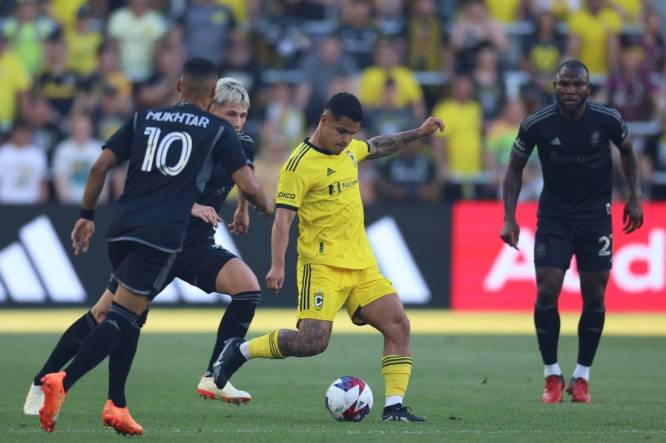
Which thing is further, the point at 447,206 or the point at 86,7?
the point at 86,7

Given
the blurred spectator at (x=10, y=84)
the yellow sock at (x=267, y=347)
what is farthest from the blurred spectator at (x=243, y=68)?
the yellow sock at (x=267, y=347)

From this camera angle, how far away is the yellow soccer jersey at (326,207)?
9094 millimetres

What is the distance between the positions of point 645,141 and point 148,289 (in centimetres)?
1400

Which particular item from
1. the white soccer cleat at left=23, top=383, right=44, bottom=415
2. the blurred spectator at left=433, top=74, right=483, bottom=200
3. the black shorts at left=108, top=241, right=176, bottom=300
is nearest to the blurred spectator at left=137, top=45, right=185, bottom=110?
the blurred spectator at left=433, top=74, right=483, bottom=200

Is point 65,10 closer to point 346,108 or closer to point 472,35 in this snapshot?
point 472,35

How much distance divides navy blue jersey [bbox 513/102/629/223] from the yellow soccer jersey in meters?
1.91

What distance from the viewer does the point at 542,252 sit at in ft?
34.9

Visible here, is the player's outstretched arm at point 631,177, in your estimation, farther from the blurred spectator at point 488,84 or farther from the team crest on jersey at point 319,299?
the blurred spectator at point 488,84

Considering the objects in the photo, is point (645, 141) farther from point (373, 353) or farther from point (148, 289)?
point (148, 289)

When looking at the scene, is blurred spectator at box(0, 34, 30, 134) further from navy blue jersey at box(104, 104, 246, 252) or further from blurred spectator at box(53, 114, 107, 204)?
navy blue jersey at box(104, 104, 246, 252)

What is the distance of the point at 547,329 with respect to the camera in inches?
419

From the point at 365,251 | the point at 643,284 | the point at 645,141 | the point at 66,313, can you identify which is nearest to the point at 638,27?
the point at 645,141

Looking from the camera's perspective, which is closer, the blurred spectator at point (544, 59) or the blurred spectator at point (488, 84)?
the blurred spectator at point (488, 84)

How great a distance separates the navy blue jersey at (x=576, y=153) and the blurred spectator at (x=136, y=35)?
11.9 metres
